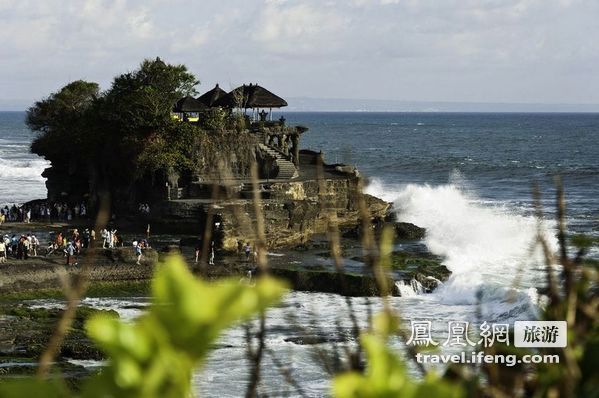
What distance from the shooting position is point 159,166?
42.1m

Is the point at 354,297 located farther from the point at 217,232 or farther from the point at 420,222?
the point at 420,222

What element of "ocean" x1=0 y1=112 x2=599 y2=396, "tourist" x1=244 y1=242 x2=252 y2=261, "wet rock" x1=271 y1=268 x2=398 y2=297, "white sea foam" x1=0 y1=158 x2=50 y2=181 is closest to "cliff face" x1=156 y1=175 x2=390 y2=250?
"tourist" x1=244 y1=242 x2=252 y2=261

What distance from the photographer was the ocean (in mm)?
19084

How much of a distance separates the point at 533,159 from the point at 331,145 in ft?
109

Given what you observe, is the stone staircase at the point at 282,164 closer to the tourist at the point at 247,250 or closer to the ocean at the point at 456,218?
the ocean at the point at 456,218

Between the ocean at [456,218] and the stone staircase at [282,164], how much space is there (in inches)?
166

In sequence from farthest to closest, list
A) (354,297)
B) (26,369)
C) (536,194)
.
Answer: (354,297) → (26,369) → (536,194)

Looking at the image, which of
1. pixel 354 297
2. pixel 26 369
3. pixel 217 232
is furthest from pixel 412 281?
pixel 26 369

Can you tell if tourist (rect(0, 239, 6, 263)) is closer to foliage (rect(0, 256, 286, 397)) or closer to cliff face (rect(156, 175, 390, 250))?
cliff face (rect(156, 175, 390, 250))

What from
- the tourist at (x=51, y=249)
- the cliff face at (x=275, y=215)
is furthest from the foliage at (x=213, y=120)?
the tourist at (x=51, y=249)

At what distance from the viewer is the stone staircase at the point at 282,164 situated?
45375mm

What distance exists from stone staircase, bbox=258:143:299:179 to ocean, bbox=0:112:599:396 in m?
4.21

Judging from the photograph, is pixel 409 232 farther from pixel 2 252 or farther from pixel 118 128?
pixel 2 252

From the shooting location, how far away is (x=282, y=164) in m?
45.7
